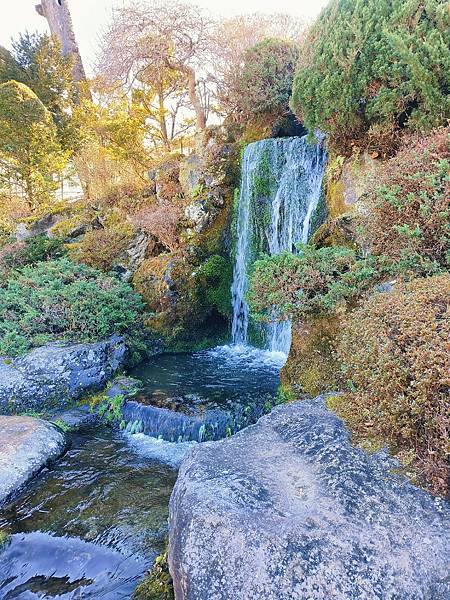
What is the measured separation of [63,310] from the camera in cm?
802

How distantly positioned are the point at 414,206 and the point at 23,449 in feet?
18.1

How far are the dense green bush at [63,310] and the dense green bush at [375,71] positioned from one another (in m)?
4.90

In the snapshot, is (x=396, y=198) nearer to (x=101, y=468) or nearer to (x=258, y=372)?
(x=258, y=372)

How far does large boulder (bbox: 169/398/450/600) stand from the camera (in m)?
2.42

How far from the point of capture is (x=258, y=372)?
759 cm

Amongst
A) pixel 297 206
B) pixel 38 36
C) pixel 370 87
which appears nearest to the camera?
pixel 370 87

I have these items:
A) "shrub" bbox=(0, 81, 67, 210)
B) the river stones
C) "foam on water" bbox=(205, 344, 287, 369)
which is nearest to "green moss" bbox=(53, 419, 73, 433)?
the river stones

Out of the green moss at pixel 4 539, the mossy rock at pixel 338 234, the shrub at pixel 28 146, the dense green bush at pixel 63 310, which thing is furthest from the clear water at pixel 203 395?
the shrub at pixel 28 146

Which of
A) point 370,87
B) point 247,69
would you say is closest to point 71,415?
point 370,87

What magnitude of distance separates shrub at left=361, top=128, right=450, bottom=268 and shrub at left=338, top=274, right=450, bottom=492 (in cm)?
75

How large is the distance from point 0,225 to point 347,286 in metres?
12.7

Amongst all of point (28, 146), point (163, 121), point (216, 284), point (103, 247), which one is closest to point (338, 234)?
point (216, 284)

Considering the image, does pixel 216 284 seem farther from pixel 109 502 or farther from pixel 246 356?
pixel 109 502

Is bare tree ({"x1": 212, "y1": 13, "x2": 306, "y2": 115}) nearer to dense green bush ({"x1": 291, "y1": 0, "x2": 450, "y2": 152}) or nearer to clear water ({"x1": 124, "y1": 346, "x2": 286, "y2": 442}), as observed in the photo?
dense green bush ({"x1": 291, "y1": 0, "x2": 450, "y2": 152})
